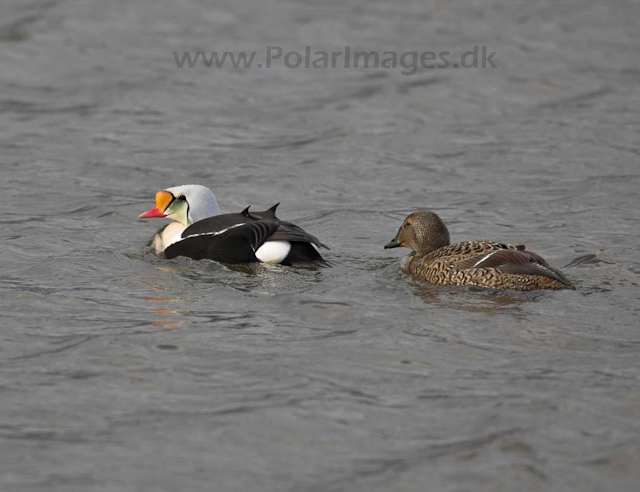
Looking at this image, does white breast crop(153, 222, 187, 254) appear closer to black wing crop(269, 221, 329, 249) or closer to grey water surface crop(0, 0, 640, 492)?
A: grey water surface crop(0, 0, 640, 492)

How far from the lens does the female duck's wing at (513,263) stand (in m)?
8.31

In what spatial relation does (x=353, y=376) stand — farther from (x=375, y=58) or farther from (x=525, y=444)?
(x=375, y=58)

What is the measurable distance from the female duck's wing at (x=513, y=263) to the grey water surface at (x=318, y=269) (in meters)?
0.17

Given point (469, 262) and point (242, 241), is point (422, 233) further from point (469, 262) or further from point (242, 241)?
point (242, 241)

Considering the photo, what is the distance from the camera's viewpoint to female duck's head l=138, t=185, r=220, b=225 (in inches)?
383

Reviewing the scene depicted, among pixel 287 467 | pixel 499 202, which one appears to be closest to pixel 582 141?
pixel 499 202

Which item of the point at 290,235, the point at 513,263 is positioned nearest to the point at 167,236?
the point at 290,235

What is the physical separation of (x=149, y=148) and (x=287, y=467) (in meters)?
8.28

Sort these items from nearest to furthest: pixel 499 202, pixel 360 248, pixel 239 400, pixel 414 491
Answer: pixel 414 491
pixel 239 400
pixel 360 248
pixel 499 202

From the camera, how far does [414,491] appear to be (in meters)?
5.45

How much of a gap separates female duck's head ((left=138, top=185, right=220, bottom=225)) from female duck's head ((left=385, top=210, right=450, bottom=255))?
167 centimetres

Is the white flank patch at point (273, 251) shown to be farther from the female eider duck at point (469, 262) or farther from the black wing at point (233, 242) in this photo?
the female eider duck at point (469, 262)

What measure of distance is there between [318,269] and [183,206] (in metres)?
1.40

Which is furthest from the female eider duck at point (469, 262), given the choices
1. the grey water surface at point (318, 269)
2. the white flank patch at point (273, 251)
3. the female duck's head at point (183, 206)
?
the female duck's head at point (183, 206)
